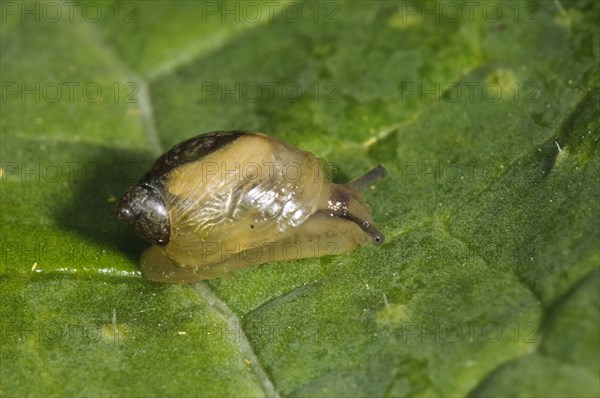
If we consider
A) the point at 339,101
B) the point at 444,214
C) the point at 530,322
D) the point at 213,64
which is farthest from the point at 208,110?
the point at 530,322

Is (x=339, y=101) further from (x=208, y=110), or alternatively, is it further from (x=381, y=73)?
(x=208, y=110)

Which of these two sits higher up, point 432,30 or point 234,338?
point 432,30

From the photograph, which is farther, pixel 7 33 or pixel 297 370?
pixel 7 33

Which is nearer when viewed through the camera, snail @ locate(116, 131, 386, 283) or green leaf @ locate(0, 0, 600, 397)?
green leaf @ locate(0, 0, 600, 397)

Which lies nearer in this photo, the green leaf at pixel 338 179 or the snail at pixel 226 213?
the green leaf at pixel 338 179

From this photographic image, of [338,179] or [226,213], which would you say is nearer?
[226,213]
